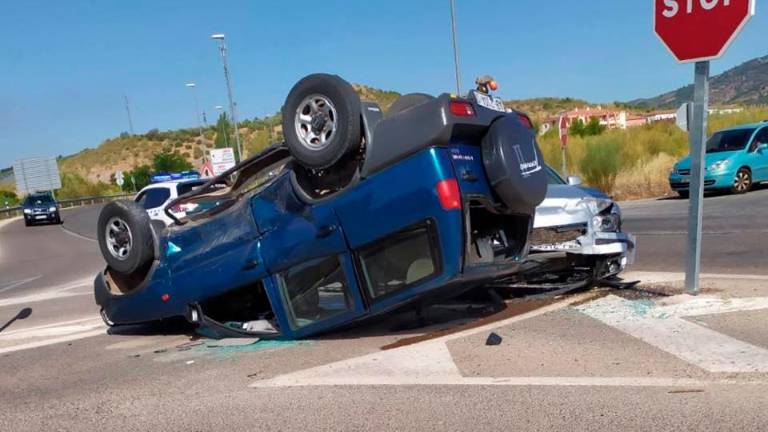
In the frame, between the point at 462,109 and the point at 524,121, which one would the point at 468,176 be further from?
the point at 524,121

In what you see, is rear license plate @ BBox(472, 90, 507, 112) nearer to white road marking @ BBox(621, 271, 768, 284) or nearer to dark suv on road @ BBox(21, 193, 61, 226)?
white road marking @ BBox(621, 271, 768, 284)

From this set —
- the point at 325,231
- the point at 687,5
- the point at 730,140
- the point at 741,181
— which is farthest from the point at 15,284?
the point at 730,140

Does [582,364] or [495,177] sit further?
[495,177]

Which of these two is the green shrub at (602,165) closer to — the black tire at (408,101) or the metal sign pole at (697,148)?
the metal sign pole at (697,148)

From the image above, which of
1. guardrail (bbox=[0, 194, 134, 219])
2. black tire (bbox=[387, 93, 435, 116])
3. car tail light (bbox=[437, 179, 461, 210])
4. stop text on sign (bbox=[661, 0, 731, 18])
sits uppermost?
stop text on sign (bbox=[661, 0, 731, 18])

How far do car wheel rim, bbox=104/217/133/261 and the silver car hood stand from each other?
4.09m

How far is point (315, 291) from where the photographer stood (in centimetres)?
591

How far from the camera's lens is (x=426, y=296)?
18.5ft

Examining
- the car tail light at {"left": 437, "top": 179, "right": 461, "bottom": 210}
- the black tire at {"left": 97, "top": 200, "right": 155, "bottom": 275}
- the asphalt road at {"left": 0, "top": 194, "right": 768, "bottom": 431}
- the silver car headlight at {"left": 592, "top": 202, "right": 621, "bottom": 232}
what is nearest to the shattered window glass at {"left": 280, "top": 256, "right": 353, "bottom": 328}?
the asphalt road at {"left": 0, "top": 194, "right": 768, "bottom": 431}

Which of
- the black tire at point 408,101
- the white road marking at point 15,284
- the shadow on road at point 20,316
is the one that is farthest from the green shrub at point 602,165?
the black tire at point 408,101

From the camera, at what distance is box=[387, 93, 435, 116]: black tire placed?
556 centimetres

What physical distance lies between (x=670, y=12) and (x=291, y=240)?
4022 millimetres

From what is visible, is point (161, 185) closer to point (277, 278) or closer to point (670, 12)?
point (277, 278)

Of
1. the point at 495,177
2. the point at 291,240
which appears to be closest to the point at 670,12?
the point at 495,177
